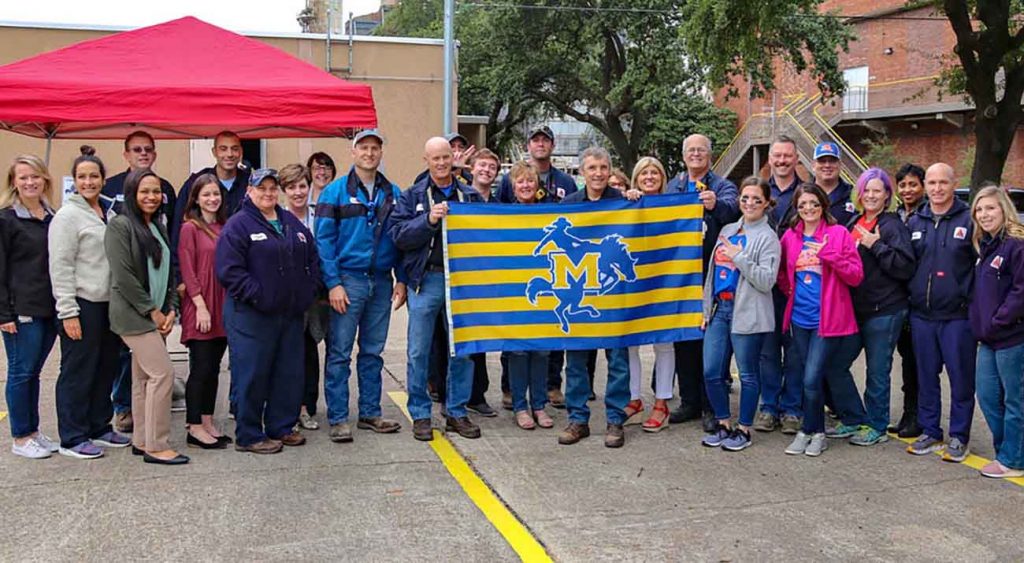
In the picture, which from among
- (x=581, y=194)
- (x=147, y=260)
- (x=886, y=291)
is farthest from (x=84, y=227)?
(x=886, y=291)

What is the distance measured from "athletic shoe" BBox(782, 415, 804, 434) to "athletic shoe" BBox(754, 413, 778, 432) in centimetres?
7

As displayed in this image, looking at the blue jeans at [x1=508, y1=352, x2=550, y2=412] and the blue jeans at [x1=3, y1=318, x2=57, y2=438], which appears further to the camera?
the blue jeans at [x1=508, y1=352, x2=550, y2=412]

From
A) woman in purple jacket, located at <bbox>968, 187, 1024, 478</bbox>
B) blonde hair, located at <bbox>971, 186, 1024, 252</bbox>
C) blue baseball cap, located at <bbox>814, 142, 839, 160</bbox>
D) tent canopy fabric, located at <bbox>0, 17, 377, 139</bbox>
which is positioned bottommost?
woman in purple jacket, located at <bbox>968, 187, 1024, 478</bbox>

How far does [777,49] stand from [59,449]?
25831 mm

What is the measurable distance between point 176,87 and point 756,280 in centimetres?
437

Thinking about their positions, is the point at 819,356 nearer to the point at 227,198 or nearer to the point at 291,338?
the point at 291,338

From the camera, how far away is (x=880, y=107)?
3562 centimetres

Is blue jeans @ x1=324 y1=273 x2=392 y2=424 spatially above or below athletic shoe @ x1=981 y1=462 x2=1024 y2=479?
above

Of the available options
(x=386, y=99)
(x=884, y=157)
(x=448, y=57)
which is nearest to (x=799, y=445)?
(x=448, y=57)

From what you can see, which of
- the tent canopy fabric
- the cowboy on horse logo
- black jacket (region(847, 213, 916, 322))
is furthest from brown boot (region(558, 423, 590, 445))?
the tent canopy fabric

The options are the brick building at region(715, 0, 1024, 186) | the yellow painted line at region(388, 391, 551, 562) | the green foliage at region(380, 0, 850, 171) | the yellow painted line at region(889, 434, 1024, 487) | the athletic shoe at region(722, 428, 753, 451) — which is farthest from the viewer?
the brick building at region(715, 0, 1024, 186)

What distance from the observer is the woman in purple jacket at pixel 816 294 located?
18.7 feet

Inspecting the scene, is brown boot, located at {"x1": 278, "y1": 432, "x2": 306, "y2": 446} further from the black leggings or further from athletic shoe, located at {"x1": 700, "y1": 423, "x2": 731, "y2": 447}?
athletic shoe, located at {"x1": 700, "y1": 423, "x2": 731, "y2": 447}

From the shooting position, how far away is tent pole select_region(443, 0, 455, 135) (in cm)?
1714
